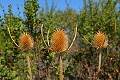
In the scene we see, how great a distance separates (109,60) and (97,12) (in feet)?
4.61

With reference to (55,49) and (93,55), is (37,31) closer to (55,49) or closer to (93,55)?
(93,55)

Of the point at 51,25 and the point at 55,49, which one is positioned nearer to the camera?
the point at 55,49

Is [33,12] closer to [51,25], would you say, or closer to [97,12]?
[51,25]

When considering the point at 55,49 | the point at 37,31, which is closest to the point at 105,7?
the point at 37,31

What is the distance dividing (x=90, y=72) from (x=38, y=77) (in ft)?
5.55

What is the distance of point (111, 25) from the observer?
9.36 meters

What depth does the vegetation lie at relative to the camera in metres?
7.26

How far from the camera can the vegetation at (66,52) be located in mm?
7262

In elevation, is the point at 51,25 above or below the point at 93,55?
above

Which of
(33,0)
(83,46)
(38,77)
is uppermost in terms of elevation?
(33,0)

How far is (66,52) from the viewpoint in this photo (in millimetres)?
7906

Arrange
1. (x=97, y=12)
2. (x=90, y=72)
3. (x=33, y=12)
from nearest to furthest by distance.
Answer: (x=33, y=12) → (x=90, y=72) → (x=97, y=12)

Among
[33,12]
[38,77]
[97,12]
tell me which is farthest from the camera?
[97,12]

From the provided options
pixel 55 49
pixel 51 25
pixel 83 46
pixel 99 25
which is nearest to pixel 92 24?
pixel 99 25
